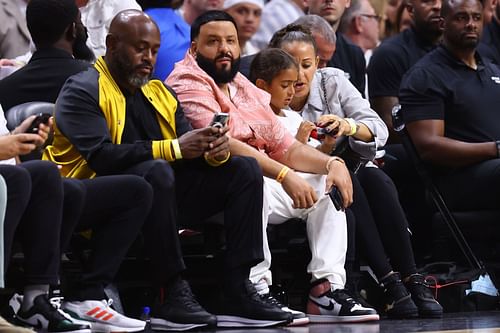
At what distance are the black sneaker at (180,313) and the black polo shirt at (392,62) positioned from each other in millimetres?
2874

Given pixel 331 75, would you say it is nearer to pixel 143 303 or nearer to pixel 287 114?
A: pixel 287 114

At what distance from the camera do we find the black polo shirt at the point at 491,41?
27.1 ft

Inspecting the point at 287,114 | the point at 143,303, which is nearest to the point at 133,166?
the point at 143,303

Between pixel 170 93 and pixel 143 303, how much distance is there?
995 millimetres

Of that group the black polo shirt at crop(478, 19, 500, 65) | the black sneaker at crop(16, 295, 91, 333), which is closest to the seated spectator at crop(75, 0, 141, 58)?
the black sneaker at crop(16, 295, 91, 333)

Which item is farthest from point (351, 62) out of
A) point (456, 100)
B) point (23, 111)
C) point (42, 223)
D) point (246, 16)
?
point (42, 223)

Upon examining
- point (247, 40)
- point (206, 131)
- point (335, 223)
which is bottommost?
point (335, 223)

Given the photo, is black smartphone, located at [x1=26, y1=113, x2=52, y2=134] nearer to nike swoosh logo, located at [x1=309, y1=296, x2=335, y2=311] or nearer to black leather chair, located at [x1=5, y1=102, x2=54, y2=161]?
black leather chair, located at [x1=5, y1=102, x2=54, y2=161]

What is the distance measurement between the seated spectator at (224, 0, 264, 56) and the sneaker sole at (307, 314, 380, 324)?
2.66 m

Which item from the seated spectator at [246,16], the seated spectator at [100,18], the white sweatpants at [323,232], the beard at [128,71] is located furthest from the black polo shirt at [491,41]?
the beard at [128,71]

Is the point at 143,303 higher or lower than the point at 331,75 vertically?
lower

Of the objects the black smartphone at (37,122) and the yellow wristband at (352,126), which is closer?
the black smartphone at (37,122)

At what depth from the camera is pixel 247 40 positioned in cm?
822

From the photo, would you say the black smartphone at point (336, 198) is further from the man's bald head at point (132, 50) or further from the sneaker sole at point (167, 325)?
the man's bald head at point (132, 50)
